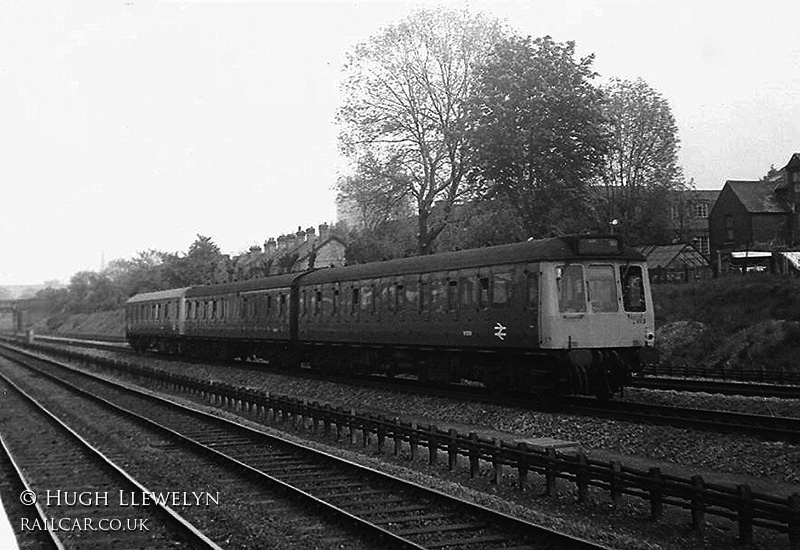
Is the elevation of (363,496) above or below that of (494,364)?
below

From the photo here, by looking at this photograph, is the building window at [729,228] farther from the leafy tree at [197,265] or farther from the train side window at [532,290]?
the train side window at [532,290]

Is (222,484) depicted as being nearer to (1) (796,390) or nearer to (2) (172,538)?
(2) (172,538)

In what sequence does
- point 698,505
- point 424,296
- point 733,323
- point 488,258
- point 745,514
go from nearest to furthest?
point 745,514
point 698,505
point 488,258
point 424,296
point 733,323

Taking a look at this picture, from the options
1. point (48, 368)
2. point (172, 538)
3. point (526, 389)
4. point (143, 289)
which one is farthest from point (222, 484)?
point (143, 289)

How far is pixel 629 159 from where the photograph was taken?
189 feet

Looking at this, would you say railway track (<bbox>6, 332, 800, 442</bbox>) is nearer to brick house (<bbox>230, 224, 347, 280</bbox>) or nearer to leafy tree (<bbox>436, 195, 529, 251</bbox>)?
leafy tree (<bbox>436, 195, 529, 251</bbox>)

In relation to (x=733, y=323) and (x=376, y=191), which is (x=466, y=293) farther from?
(x=376, y=191)

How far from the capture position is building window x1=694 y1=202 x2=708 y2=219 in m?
76.9

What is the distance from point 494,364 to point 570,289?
3032mm

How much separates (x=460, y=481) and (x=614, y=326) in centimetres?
704

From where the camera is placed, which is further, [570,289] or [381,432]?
[570,289]

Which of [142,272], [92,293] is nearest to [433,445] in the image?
[142,272]

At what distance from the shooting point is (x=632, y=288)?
60.7ft

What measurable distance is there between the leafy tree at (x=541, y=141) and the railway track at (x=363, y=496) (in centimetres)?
1888
